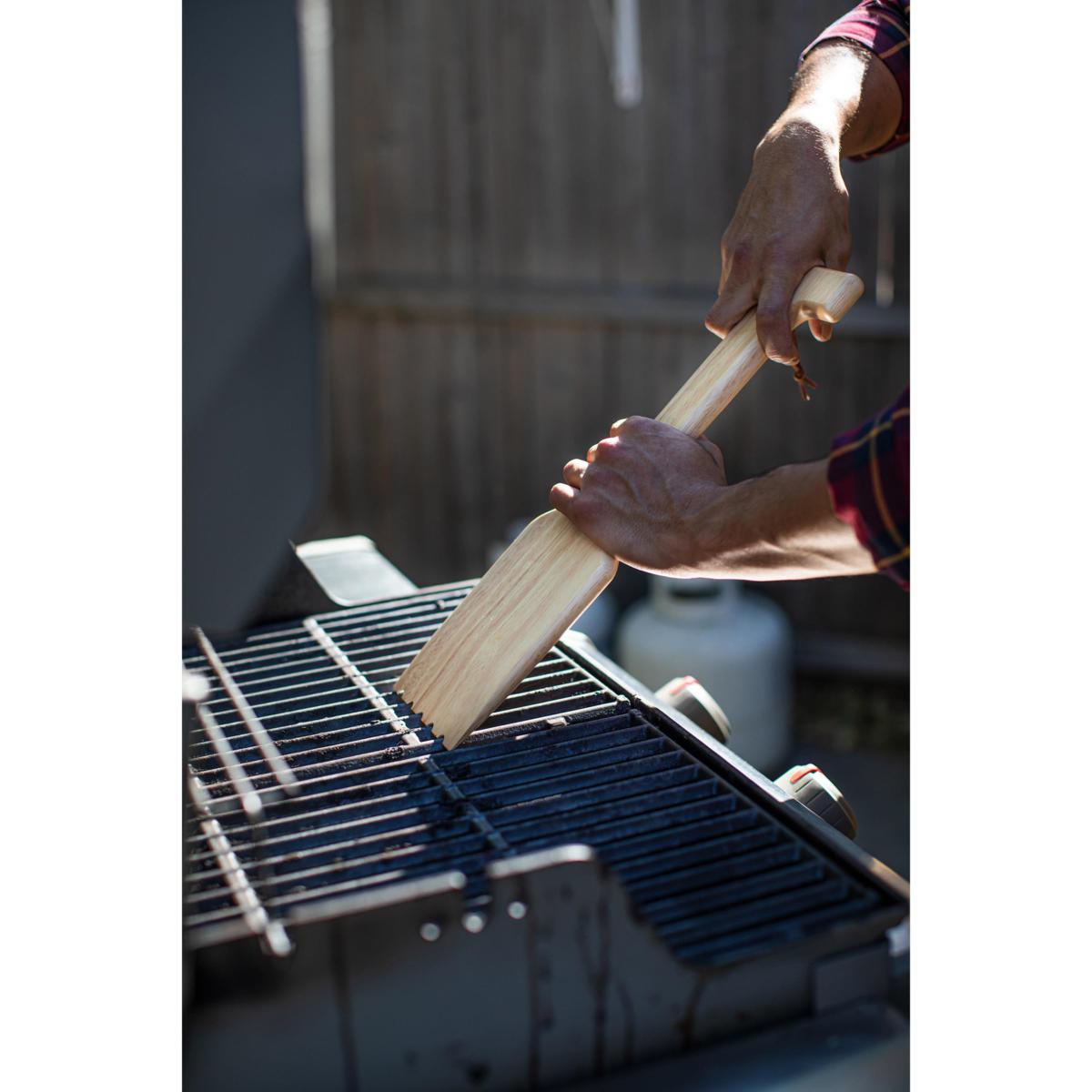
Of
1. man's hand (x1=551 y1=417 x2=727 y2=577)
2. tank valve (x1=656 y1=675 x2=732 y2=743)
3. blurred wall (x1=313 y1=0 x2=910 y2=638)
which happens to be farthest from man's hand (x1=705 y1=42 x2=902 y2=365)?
blurred wall (x1=313 y1=0 x2=910 y2=638)

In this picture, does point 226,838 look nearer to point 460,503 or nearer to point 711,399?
point 711,399

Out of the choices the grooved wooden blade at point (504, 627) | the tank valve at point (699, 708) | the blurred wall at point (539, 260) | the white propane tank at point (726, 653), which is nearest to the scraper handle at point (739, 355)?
the grooved wooden blade at point (504, 627)

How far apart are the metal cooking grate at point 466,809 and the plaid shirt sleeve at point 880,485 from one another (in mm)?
254

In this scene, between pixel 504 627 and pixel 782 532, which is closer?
pixel 782 532

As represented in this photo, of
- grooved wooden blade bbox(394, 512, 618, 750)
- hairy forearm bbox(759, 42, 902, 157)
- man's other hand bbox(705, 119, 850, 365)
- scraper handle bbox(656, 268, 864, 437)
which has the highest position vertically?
hairy forearm bbox(759, 42, 902, 157)

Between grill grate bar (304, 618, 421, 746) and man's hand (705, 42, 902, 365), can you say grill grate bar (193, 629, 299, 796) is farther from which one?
man's hand (705, 42, 902, 365)

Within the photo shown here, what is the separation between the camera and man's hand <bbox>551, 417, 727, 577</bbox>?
1137 mm

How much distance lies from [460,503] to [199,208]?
3187 millimetres

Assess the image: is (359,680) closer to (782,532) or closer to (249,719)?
(249,719)

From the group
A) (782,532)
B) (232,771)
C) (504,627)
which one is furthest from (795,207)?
(232,771)

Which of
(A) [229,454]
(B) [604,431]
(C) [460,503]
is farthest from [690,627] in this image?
(A) [229,454]

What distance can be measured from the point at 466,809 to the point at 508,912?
219mm

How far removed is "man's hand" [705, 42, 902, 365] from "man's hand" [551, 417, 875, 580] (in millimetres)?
176

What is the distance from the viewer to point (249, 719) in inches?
46.7
